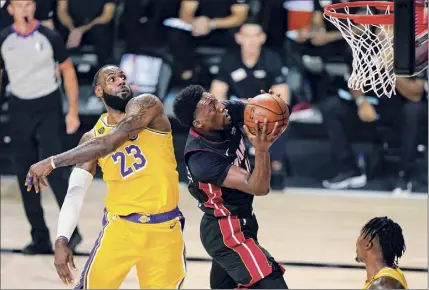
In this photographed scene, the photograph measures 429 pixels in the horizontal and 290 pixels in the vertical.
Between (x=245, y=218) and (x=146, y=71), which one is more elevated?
(x=245, y=218)

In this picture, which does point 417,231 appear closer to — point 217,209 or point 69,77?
point 69,77

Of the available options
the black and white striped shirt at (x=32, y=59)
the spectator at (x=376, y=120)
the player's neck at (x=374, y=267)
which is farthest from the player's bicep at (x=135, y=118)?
the spectator at (x=376, y=120)

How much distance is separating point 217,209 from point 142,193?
0.42m

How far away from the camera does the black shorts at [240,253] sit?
6.52 m

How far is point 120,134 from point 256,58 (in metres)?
5.23

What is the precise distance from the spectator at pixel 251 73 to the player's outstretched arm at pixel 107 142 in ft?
15.9

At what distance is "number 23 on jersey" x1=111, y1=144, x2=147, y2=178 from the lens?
6605 mm

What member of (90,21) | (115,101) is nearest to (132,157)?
(115,101)

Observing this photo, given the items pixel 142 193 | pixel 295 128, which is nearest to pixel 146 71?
pixel 295 128

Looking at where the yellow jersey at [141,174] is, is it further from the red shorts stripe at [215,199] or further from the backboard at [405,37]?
the backboard at [405,37]

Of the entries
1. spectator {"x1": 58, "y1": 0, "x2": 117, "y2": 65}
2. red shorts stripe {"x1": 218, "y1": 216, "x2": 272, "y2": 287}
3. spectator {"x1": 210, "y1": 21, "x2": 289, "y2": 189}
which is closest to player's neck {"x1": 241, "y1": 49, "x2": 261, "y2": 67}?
spectator {"x1": 210, "y1": 21, "x2": 289, "y2": 189}

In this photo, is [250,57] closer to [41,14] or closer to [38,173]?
[41,14]

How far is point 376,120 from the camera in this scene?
11914mm

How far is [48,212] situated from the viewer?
10914 millimetres
